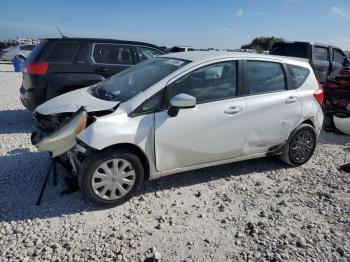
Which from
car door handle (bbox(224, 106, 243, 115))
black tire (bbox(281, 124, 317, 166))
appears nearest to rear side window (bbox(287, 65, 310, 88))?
black tire (bbox(281, 124, 317, 166))

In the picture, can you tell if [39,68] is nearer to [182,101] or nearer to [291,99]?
[182,101]

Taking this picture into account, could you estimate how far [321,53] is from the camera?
11961mm

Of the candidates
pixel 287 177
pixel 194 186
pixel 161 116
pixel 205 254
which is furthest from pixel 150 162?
pixel 287 177

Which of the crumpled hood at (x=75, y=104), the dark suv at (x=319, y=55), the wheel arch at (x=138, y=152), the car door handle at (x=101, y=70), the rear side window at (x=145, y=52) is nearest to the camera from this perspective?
the wheel arch at (x=138, y=152)

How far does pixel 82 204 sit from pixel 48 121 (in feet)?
3.73

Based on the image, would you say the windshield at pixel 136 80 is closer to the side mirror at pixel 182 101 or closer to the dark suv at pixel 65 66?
the side mirror at pixel 182 101

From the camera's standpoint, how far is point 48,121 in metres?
4.44

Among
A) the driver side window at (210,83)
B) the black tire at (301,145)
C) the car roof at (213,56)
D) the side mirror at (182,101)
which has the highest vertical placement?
the car roof at (213,56)

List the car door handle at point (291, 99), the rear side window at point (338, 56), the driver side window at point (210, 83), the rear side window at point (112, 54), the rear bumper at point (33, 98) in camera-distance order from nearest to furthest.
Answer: the driver side window at point (210, 83)
the car door handle at point (291, 99)
the rear bumper at point (33, 98)
the rear side window at point (112, 54)
the rear side window at point (338, 56)

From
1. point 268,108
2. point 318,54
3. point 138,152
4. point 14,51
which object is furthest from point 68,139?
point 14,51

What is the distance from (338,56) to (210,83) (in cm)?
1003

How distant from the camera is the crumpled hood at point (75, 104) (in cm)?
415

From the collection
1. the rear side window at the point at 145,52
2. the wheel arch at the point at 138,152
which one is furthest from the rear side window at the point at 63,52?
the wheel arch at the point at 138,152

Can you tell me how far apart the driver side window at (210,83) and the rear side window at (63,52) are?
3.64 m
